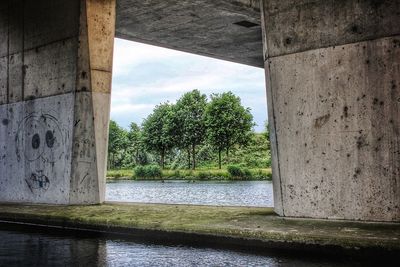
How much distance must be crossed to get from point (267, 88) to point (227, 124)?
49427mm

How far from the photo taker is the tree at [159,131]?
63656mm

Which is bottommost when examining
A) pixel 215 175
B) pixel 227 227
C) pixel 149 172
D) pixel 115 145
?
pixel 227 227

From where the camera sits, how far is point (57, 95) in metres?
11.5

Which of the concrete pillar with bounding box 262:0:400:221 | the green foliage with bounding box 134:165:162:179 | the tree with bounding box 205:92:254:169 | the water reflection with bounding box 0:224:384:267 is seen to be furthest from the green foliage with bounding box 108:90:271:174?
the water reflection with bounding box 0:224:384:267

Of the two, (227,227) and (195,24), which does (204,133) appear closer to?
(195,24)

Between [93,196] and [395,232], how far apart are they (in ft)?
24.9

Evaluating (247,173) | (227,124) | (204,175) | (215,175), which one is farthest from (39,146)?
(227,124)

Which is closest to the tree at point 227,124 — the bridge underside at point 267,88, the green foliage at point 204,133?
the green foliage at point 204,133

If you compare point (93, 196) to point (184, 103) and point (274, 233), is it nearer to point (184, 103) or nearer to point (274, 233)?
point (274, 233)

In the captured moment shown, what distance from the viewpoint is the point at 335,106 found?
7184 millimetres

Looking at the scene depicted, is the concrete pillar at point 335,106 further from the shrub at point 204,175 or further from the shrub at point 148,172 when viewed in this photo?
the shrub at point 148,172

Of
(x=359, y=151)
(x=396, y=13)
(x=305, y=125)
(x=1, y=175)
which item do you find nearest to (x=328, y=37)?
(x=396, y=13)

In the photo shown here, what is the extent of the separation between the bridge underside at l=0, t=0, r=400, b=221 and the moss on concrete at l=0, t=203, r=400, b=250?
2.25 feet

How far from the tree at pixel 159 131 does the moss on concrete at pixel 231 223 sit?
53339 millimetres
